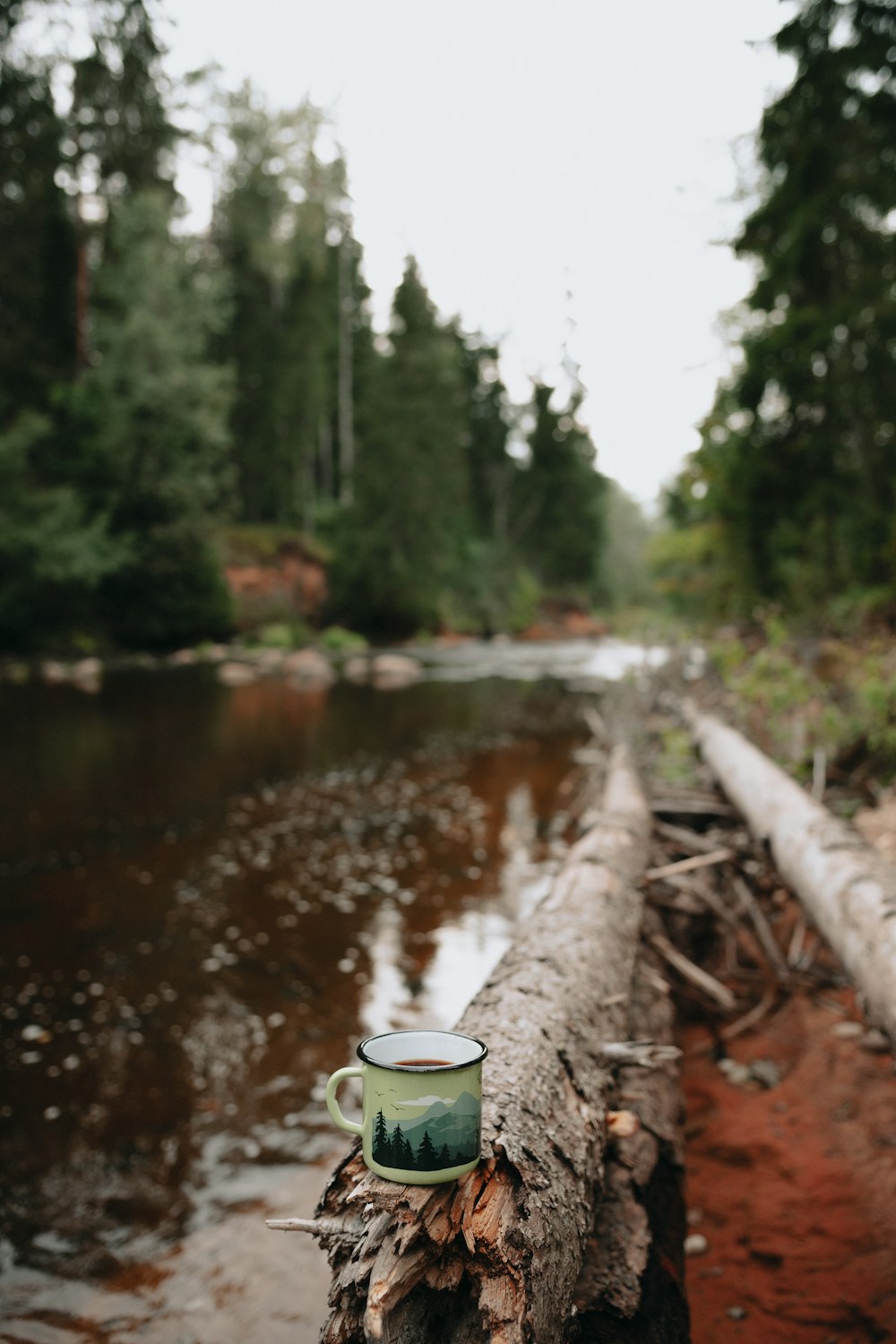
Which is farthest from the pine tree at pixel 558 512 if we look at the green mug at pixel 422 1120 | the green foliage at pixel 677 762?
the green mug at pixel 422 1120

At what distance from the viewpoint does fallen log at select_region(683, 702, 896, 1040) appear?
2.50 meters

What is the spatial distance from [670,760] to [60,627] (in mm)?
19577

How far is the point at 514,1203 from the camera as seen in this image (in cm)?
141

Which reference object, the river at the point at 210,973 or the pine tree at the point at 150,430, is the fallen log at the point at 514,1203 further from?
the pine tree at the point at 150,430

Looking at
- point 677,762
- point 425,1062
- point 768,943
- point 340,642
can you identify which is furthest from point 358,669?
point 425,1062

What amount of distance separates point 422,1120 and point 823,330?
1104 cm

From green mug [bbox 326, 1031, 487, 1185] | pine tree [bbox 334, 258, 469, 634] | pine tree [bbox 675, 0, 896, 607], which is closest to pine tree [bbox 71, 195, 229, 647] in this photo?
pine tree [bbox 334, 258, 469, 634]

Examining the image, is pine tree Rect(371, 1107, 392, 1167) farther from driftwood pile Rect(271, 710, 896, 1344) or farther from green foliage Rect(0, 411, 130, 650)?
green foliage Rect(0, 411, 130, 650)

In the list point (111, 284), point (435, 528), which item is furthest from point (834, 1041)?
point (435, 528)

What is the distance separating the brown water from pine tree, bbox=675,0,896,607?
517 cm

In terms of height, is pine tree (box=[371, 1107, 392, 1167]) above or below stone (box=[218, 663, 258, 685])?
above

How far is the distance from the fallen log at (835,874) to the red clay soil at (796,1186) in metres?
0.60

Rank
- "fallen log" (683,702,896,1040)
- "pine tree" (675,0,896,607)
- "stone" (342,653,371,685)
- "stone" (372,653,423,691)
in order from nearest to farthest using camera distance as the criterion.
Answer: "fallen log" (683,702,896,1040)
"pine tree" (675,0,896,607)
"stone" (372,653,423,691)
"stone" (342,653,371,685)

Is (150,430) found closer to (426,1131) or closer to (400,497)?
(400,497)
